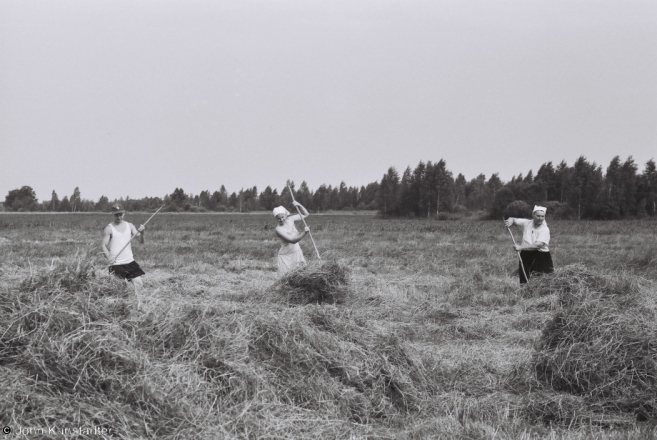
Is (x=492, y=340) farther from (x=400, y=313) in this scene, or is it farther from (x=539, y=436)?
(x=539, y=436)

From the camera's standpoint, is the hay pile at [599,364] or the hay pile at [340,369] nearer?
the hay pile at [340,369]

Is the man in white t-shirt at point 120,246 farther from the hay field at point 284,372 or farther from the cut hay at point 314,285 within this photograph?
the hay field at point 284,372

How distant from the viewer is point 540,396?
12.8ft

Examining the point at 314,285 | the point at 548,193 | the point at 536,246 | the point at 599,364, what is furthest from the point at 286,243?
the point at 548,193

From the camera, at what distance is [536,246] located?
8172 millimetres

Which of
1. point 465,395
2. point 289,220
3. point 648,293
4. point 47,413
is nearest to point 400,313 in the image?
point 289,220

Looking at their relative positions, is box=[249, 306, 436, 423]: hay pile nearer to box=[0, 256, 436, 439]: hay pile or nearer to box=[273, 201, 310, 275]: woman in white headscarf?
box=[0, 256, 436, 439]: hay pile

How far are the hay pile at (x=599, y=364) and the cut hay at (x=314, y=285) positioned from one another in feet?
9.62

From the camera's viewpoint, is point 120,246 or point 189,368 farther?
point 120,246

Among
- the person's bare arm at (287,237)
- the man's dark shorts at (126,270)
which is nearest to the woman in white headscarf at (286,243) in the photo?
the person's bare arm at (287,237)

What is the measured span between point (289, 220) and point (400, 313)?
2.16 metres

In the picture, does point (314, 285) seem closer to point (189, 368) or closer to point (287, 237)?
point (287, 237)

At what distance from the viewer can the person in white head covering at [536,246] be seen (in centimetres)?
821

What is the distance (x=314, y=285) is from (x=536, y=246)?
3.77 m
